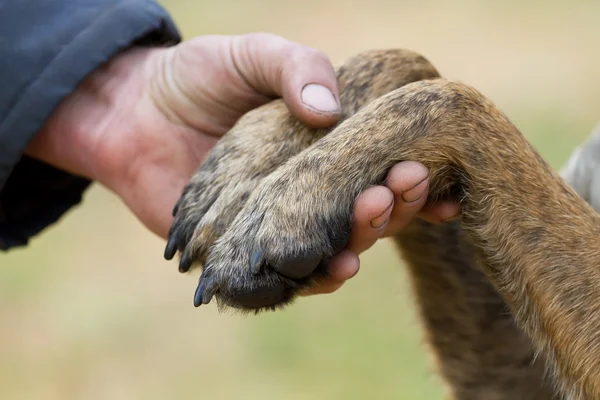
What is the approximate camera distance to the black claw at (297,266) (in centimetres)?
215

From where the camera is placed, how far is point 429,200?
248 cm

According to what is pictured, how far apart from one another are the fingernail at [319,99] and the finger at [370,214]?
0.37 m

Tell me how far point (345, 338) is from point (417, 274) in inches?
133

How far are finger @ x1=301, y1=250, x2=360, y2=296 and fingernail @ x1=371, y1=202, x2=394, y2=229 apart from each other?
102 millimetres

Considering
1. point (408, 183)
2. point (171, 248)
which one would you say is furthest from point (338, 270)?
point (171, 248)

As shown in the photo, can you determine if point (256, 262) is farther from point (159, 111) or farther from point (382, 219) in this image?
point (159, 111)

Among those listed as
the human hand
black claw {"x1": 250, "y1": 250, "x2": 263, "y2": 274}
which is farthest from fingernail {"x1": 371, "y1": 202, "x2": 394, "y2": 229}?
the human hand

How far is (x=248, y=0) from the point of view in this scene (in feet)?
40.2

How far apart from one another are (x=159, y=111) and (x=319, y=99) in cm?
83

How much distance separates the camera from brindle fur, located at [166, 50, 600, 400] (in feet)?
7.24

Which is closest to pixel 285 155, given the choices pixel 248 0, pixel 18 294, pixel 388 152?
pixel 388 152

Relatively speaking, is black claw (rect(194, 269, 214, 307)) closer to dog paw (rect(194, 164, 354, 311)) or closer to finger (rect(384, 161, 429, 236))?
dog paw (rect(194, 164, 354, 311))

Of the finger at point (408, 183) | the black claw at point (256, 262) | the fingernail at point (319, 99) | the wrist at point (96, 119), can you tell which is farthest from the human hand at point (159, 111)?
the black claw at point (256, 262)

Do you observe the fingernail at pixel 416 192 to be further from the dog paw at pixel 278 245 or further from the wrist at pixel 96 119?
the wrist at pixel 96 119
